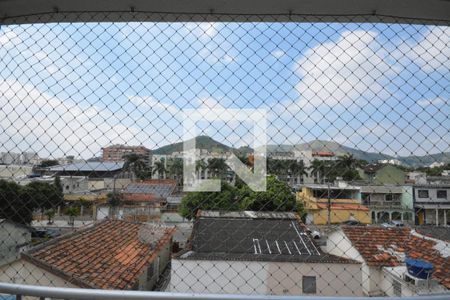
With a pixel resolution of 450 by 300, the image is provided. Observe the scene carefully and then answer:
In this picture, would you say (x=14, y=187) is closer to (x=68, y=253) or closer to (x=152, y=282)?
(x=68, y=253)

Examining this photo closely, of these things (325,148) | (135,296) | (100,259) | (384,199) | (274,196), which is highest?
(325,148)

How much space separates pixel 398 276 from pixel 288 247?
2.18 m

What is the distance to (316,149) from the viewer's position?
115 cm

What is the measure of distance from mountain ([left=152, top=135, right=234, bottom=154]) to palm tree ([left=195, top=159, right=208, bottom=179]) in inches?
5.1

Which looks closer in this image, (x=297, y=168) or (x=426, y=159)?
(x=426, y=159)

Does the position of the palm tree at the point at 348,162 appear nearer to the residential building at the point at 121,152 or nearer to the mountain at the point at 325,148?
the mountain at the point at 325,148

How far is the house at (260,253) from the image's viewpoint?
3545 mm

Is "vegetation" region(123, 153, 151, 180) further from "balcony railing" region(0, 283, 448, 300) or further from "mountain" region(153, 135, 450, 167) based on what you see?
"balcony railing" region(0, 283, 448, 300)

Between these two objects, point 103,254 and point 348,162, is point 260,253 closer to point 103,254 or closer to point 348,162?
point 103,254

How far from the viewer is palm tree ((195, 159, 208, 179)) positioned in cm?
134

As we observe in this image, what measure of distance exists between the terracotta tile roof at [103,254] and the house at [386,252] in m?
2.56

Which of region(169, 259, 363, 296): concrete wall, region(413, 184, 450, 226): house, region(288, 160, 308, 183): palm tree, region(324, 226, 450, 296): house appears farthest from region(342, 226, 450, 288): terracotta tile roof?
region(288, 160, 308, 183): palm tree

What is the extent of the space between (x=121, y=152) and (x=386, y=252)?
4.99 meters

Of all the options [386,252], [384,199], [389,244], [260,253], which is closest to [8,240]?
[260,253]
